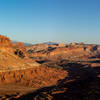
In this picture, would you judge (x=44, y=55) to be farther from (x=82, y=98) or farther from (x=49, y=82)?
(x=82, y=98)

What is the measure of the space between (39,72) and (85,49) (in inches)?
2209

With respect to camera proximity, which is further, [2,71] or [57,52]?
[57,52]

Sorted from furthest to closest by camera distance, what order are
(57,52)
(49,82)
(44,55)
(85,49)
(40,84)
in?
(85,49) < (57,52) < (44,55) < (49,82) < (40,84)

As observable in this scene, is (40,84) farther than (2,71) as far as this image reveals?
No

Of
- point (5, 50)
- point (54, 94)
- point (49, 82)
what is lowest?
point (49, 82)

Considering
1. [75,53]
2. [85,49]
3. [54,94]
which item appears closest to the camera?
[54,94]

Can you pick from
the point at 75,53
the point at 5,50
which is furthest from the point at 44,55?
the point at 5,50

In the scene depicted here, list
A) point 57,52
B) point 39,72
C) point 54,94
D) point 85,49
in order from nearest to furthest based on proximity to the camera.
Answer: point 54,94
point 39,72
point 57,52
point 85,49

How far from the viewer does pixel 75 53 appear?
72125 millimetres

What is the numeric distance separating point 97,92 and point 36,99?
519 cm

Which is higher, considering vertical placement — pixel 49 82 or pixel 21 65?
pixel 21 65

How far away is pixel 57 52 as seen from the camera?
220 ft

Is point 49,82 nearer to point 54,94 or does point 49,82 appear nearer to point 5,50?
point 54,94

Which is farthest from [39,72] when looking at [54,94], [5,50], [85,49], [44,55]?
[85,49]
